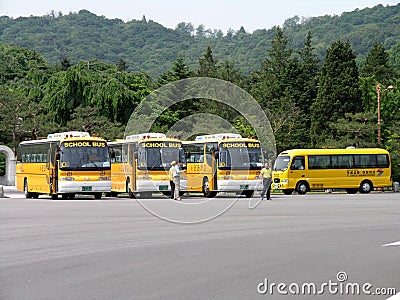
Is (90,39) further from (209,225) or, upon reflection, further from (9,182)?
(209,225)

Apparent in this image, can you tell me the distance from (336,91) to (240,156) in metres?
32.6

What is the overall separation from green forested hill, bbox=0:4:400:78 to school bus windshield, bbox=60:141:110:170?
67878 mm

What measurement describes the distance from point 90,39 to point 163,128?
187 feet

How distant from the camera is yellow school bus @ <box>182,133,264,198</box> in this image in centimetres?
3672

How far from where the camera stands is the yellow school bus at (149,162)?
35.9 metres

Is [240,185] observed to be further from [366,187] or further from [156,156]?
[366,187]

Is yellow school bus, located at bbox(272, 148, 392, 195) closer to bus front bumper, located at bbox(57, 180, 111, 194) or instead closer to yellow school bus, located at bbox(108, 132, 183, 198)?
yellow school bus, located at bbox(108, 132, 183, 198)

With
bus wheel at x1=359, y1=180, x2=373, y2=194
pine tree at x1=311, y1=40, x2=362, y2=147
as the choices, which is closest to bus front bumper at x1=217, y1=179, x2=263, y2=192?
bus wheel at x1=359, y1=180, x2=373, y2=194

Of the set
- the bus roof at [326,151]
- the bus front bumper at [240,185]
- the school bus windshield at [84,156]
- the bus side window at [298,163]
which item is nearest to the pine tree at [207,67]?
the bus roof at [326,151]

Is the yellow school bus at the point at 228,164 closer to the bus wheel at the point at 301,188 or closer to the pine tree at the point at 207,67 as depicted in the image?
the bus wheel at the point at 301,188

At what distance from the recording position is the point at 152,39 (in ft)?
390

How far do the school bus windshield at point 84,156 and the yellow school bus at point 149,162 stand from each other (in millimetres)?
2042

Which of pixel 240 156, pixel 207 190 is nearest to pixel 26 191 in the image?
pixel 207 190

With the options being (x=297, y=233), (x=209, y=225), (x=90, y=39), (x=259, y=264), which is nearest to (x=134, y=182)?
(x=209, y=225)
